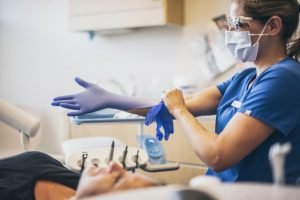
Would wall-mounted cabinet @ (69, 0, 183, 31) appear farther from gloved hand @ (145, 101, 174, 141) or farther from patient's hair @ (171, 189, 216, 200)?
patient's hair @ (171, 189, 216, 200)

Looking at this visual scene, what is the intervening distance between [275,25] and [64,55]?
2.36m

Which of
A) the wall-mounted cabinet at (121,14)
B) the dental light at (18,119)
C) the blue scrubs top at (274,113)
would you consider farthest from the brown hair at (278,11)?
the wall-mounted cabinet at (121,14)

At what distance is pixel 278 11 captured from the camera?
156 cm

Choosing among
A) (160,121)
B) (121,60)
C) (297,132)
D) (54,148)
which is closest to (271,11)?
(297,132)

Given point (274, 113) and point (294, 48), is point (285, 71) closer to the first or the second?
point (274, 113)

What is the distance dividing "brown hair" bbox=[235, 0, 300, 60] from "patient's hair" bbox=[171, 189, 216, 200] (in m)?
0.88

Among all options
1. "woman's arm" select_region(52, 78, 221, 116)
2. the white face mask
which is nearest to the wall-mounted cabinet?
"woman's arm" select_region(52, 78, 221, 116)

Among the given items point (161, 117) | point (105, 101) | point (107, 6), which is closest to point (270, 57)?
point (161, 117)

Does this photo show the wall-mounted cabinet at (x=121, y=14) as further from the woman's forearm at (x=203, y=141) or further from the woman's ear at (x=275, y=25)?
the woman's forearm at (x=203, y=141)

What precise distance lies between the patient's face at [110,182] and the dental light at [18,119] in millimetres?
935

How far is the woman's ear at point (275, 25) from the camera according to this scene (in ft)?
5.12

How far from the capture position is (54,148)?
363cm

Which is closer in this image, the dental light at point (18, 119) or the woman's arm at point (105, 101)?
the woman's arm at point (105, 101)

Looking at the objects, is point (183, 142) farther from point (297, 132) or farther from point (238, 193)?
point (238, 193)
